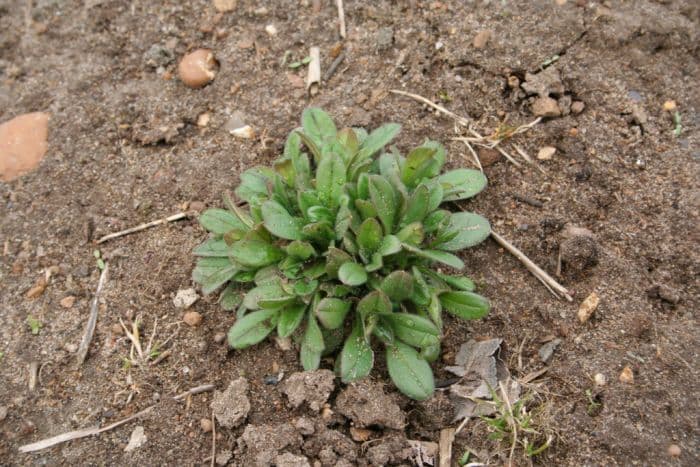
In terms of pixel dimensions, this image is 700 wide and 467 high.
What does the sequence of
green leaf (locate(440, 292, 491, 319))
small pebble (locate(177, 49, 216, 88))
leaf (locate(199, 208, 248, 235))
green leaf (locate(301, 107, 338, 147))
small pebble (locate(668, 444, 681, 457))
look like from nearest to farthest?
small pebble (locate(668, 444, 681, 457)) → green leaf (locate(440, 292, 491, 319)) → leaf (locate(199, 208, 248, 235)) → green leaf (locate(301, 107, 338, 147)) → small pebble (locate(177, 49, 216, 88))

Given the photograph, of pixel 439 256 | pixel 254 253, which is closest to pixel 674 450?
pixel 439 256

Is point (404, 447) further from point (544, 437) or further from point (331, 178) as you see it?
point (331, 178)

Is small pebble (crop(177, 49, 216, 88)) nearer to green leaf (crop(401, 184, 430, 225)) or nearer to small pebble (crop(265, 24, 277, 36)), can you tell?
small pebble (crop(265, 24, 277, 36))

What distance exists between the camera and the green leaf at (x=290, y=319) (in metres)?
2.54

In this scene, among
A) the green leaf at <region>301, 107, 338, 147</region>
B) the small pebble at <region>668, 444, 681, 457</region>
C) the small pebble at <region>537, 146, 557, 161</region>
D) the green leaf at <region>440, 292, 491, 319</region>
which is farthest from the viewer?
the small pebble at <region>537, 146, 557, 161</region>

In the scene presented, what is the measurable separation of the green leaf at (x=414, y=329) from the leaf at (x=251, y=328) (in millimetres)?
492

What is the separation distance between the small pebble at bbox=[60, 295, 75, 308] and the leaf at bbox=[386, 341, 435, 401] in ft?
4.96

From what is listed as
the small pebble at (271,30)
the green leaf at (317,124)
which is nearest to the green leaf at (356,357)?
the green leaf at (317,124)

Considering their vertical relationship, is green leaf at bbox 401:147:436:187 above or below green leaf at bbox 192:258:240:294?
above

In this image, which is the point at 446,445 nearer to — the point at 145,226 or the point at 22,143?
the point at 145,226

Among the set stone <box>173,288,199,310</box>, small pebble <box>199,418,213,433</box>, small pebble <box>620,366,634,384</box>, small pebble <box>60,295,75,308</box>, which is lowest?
small pebble <box>199,418,213,433</box>

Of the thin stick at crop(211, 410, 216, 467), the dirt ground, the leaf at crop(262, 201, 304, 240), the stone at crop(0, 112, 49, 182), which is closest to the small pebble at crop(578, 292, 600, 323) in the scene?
the dirt ground

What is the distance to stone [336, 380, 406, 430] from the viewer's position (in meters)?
2.40

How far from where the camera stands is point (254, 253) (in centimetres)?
259
